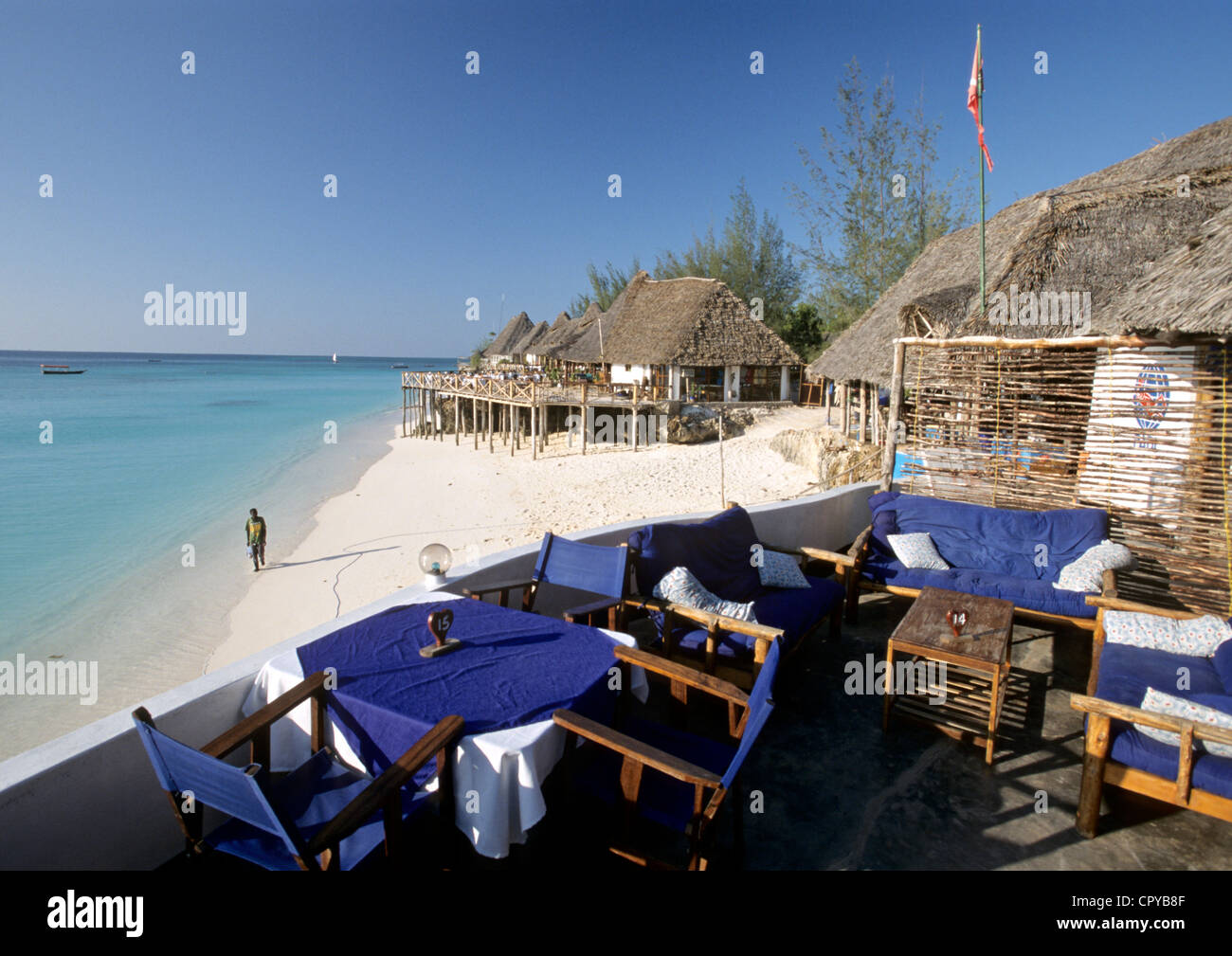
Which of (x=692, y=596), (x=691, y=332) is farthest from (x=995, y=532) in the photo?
(x=691, y=332)

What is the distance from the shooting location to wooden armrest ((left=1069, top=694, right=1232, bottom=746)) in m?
2.20

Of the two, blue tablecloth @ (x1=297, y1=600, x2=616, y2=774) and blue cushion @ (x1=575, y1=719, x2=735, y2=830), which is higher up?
blue tablecloth @ (x1=297, y1=600, x2=616, y2=774)

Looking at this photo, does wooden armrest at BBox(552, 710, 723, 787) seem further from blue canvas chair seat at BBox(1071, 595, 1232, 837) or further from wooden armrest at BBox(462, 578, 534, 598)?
blue canvas chair seat at BBox(1071, 595, 1232, 837)

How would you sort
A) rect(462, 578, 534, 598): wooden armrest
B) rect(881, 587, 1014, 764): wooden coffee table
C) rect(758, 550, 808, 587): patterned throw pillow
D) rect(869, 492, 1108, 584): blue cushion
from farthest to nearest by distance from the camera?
rect(869, 492, 1108, 584): blue cushion < rect(758, 550, 808, 587): patterned throw pillow < rect(462, 578, 534, 598): wooden armrest < rect(881, 587, 1014, 764): wooden coffee table

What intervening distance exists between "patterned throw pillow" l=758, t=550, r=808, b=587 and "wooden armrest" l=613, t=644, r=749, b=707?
1735 millimetres

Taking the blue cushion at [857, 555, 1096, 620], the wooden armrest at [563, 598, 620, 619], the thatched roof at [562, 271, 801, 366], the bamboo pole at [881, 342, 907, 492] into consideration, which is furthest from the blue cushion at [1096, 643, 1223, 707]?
the thatched roof at [562, 271, 801, 366]

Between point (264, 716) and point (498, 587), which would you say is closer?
point (264, 716)

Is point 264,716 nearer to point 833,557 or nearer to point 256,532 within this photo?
point 833,557

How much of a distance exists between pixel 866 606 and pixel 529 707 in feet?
11.4

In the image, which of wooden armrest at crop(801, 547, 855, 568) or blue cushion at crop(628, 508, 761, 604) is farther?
wooden armrest at crop(801, 547, 855, 568)

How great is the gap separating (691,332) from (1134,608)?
60.1 feet

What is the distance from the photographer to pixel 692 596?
3.35m

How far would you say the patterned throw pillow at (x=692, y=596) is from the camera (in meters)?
3.31

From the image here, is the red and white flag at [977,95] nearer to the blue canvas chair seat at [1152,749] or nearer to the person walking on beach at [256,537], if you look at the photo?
the blue canvas chair seat at [1152,749]
